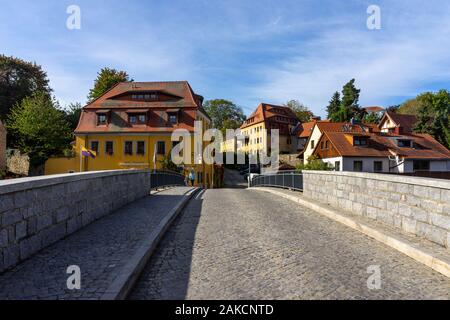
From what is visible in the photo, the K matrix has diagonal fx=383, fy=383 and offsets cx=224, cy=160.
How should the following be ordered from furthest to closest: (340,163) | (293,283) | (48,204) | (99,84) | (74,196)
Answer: (99,84) < (340,163) < (74,196) < (48,204) < (293,283)

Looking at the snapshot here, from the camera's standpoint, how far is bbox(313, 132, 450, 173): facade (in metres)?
43.4

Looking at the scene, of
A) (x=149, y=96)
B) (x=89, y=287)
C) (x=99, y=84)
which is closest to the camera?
(x=89, y=287)

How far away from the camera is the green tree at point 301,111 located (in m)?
87.7

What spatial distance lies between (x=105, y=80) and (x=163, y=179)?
40129mm

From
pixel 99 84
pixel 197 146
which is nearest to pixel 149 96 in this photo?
pixel 197 146

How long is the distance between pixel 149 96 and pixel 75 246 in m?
41.8

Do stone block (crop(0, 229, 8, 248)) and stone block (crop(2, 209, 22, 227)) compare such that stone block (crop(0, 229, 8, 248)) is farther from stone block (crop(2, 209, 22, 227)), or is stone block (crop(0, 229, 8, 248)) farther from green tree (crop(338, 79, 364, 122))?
green tree (crop(338, 79, 364, 122))

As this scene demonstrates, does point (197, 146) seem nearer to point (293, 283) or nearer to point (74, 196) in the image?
point (74, 196)

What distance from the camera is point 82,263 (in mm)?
5070

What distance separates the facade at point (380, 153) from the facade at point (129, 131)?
15.7 metres

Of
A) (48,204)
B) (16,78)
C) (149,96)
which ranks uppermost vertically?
(16,78)

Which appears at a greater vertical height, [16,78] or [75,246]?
[16,78]

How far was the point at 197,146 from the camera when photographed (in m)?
44.3
